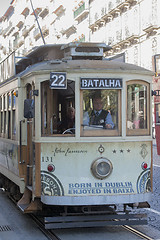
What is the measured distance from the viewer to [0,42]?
342 feet

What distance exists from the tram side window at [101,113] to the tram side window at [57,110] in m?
0.22

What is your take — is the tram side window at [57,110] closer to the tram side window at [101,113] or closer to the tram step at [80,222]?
the tram side window at [101,113]

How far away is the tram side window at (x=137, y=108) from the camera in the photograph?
26.9 ft

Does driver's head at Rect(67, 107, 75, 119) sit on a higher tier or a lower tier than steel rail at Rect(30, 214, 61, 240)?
higher

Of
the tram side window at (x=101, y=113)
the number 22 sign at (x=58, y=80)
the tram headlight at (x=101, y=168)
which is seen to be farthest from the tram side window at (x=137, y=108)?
the number 22 sign at (x=58, y=80)

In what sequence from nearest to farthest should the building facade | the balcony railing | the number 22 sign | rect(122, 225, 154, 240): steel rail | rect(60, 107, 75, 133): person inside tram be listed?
rect(122, 225, 154, 240): steel rail < the number 22 sign < rect(60, 107, 75, 133): person inside tram < the building facade < the balcony railing

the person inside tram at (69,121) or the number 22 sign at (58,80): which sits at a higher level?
the number 22 sign at (58,80)

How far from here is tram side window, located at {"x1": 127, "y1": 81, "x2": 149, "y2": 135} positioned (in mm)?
8203

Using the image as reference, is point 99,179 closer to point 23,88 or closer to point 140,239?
point 140,239

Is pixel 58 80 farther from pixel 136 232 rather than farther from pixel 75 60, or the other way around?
pixel 136 232

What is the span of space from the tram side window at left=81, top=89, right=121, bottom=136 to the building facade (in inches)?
866

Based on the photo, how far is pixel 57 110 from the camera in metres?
8.31

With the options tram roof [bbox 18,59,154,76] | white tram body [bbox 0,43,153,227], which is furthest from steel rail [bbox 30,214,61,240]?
tram roof [bbox 18,59,154,76]

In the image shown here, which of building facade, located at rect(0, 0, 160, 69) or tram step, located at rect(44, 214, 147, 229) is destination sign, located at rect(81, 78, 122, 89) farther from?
building facade, located at rect(0, 0, 160, 69)
